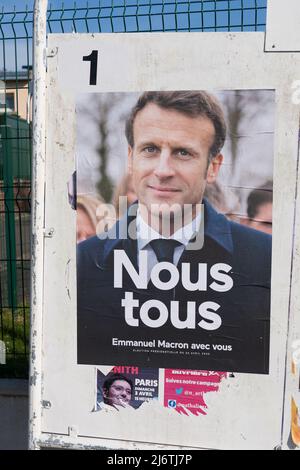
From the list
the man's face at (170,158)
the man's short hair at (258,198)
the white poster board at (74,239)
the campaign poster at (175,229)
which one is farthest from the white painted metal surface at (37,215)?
the man's short hair at (258,198)

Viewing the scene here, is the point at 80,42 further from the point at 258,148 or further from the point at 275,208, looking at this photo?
the point at 275,208

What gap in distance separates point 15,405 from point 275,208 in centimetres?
196

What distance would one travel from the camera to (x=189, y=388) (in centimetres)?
233

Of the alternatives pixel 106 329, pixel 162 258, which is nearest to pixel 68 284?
pixel 106 329

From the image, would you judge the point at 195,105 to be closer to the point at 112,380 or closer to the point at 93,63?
the point at 93,63

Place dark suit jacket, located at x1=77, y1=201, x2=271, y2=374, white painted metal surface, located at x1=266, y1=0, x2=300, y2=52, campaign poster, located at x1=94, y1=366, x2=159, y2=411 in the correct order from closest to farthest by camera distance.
A: white painted metal surface, located at x1=266, y1=0, x2=300, y2=52
dark suit jacket, located at x1=77, y1=201, x2=271, y2=374
campaign poster, located at x1=94, y1=366, x2=159, y2=411

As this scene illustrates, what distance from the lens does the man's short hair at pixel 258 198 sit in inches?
86.7

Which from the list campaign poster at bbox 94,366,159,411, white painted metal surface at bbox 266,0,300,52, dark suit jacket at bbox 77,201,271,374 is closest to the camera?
white painted metal surface at bbox 266,0,300,52

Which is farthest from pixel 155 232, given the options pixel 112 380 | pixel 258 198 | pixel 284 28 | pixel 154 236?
pixel 284 28

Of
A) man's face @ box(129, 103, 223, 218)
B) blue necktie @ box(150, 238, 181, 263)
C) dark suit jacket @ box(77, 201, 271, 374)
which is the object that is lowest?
dark suit jacket @ box(77, 201, 271, 374)

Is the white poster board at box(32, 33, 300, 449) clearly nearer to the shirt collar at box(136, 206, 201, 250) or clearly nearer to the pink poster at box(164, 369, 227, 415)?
the pink poster at box(164, 369, 227, 415)

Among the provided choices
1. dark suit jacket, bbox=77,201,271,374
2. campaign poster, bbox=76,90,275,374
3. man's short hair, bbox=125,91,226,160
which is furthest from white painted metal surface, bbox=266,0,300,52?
dark suit jacket, bbox=77,201,271,374

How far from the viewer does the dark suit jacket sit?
2.26 metres

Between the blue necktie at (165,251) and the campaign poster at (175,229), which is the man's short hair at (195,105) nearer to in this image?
the campaign poster at (175,229)
